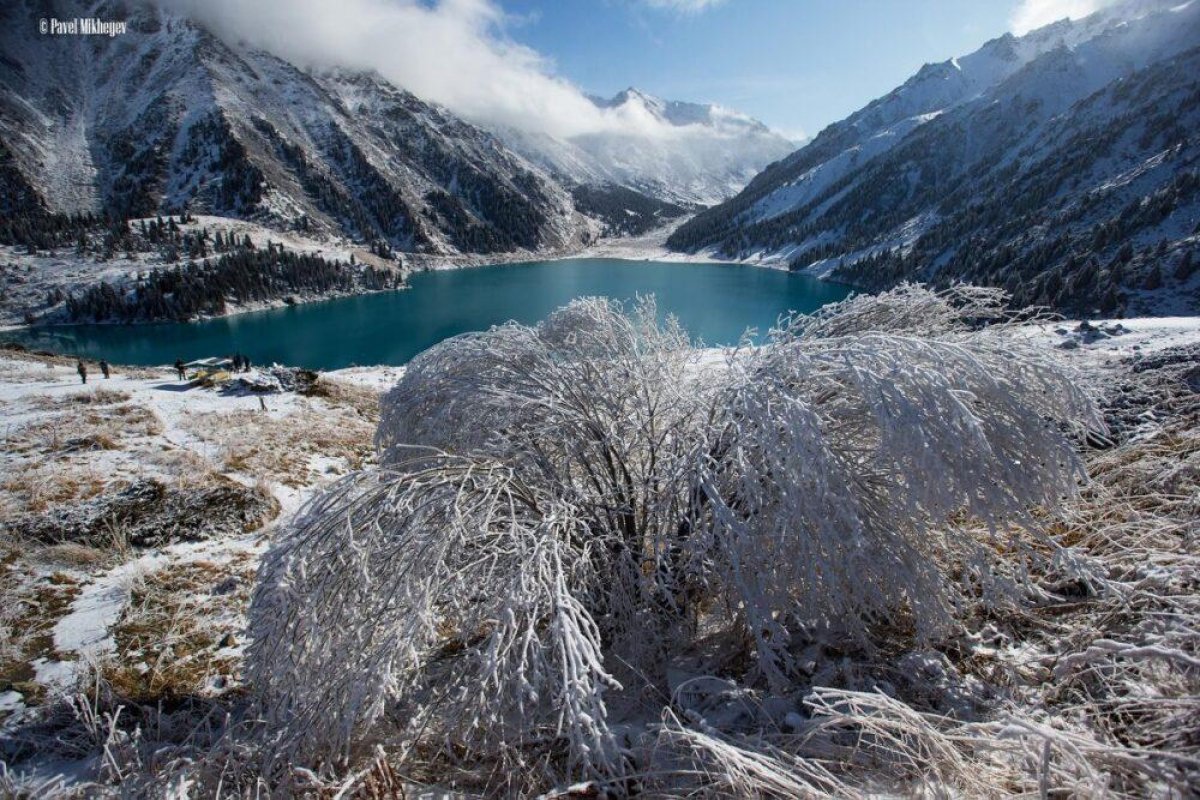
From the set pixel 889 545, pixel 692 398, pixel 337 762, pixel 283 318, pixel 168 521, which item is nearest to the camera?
pixel 337 762

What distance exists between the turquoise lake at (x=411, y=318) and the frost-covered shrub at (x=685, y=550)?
3782cm

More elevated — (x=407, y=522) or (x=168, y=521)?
(x=407, y=522)

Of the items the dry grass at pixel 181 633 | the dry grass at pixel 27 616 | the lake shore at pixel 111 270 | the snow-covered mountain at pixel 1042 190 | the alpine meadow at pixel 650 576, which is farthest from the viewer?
the lake shore at pixel 111 270

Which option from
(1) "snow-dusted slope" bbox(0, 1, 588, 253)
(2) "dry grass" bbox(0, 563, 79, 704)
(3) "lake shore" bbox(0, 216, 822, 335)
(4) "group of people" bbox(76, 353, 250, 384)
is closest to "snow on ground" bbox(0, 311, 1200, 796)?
(2) "dry grass" bbox(0, 563, 79, 704)

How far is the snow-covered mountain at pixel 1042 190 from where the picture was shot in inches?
2438

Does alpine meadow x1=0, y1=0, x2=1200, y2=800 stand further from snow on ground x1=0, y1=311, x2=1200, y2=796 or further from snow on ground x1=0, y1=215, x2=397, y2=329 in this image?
snow on ground x1=0, y1=215, x2=397, y2=329

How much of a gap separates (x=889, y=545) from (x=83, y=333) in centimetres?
10944

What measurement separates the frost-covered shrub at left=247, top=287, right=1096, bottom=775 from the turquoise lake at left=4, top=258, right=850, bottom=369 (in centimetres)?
3782

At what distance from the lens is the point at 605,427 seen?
6.82 m

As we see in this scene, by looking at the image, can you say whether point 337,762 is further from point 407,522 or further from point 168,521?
point 168,521

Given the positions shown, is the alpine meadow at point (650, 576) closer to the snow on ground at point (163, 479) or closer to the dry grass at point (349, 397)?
the snow on ground at point (163, 479)

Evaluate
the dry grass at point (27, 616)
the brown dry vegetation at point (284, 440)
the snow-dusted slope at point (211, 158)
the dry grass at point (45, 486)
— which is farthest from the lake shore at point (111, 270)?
the dry grass at point (27, 616)

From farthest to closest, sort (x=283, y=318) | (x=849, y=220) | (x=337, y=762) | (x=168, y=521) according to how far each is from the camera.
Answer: (x=849, y=220) < (x=283, y=318) < (x=168, y=521) < (x=337, y=762)

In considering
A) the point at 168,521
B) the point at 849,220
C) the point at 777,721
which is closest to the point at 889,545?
the point at 777,721
